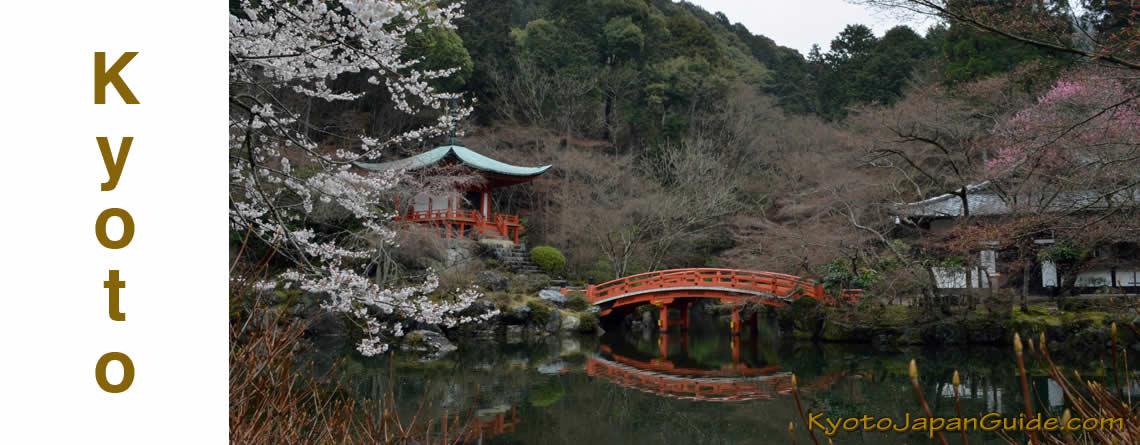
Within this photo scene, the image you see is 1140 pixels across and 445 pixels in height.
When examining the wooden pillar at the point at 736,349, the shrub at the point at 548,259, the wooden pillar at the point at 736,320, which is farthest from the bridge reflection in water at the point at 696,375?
the shrub at the point at 548,259

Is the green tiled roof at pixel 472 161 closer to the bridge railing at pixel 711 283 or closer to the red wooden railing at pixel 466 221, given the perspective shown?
the red wooden railing at pixel 466 221

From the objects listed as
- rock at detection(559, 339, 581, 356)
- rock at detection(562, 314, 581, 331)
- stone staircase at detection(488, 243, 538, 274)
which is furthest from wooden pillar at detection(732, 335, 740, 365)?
stone staircase at detection(488, 243, 538, 274)

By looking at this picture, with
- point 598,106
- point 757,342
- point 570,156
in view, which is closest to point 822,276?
point 757,342

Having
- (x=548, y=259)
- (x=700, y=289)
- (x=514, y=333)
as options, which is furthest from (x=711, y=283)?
(x=548, y=259)

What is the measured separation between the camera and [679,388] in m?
8.44

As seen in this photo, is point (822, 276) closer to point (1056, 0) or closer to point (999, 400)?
point (999, 400)

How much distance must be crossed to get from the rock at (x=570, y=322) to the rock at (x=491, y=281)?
4.03 feet

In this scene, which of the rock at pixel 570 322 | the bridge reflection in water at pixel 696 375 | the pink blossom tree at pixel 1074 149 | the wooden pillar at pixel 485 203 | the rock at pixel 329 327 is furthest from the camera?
the wooden pillar at pixel 485 203

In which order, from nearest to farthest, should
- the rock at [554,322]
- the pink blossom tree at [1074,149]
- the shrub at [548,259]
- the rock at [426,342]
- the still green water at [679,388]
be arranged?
the pink blossom tree at [1074,149] → the still green water at [679,388] → the rock at [426,342] → the rock at [554,322] → the shrub at [548,259]

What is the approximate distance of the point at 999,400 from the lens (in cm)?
721

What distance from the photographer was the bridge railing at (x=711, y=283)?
42.8 feet

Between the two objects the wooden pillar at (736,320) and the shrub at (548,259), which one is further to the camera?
the shrub at (548,259)

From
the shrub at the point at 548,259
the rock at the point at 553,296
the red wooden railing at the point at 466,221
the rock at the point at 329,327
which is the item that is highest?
the red wooden railing at the point at 466,221

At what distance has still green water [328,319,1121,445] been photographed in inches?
251
